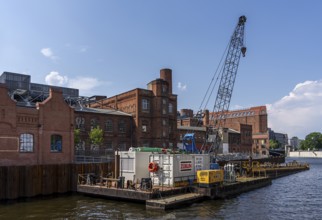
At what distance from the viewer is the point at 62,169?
115 ft

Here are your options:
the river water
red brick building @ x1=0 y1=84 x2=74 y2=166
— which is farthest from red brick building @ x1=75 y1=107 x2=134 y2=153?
the river water

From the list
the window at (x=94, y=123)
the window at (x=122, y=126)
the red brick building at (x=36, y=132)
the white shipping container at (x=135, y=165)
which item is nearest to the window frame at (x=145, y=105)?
the window at (x=122, y=126)

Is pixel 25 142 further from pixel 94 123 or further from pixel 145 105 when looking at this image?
pixel 145 105

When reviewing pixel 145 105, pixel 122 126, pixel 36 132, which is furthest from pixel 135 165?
pixel 145 105

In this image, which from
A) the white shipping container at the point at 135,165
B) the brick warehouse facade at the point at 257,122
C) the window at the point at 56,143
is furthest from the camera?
the brick warehouse facade at the point at 257,122

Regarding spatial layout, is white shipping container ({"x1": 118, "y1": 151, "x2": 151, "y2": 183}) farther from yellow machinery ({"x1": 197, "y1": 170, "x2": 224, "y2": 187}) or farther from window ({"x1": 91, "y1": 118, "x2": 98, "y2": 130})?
window ({"x1": 91, "y1": 118, "x2": 98, "y2": 130})

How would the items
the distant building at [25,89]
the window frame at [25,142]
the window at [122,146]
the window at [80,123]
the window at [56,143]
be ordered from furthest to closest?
the window at [122,146] → the window at [80,123] → the distant building at [25,89] → the window at [56,143] → the window frame at [25,142]

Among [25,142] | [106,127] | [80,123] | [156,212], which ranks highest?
[80,123]

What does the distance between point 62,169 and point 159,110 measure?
31183 mm

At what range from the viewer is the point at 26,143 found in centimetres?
3419

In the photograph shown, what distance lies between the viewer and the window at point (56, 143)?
3650 centimetres

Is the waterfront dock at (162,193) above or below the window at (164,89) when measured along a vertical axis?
below

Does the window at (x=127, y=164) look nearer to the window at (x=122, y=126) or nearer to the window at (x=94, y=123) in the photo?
the window at (x=94, y=123)

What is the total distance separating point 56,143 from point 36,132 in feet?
9.14
